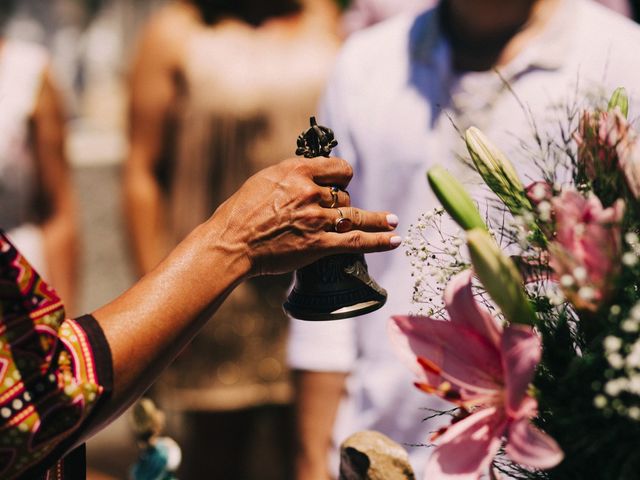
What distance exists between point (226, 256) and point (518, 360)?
1.50 ft

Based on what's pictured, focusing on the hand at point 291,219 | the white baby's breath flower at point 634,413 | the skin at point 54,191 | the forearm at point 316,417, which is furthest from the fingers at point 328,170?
the skin at point 54,191

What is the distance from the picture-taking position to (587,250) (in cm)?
100

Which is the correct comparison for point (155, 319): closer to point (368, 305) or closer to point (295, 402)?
point (368, 305)

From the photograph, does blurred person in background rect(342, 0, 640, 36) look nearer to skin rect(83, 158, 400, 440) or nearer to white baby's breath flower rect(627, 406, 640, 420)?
skin rect(83, 158, 400, 440)

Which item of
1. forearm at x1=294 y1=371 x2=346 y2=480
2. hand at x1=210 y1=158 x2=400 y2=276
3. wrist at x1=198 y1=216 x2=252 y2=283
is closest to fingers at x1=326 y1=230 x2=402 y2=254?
hand at x1=210 y1=158 x2=400 y2=276

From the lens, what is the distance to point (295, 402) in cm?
222

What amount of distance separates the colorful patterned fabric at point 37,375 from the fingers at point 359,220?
368 mm

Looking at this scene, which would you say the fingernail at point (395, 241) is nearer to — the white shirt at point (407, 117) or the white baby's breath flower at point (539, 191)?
the white baby's breath flower at point (539, 191)

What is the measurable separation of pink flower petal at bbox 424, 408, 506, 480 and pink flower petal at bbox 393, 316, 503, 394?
0.03 metres

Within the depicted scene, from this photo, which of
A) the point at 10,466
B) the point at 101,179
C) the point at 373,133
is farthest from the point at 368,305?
the point at 101,179

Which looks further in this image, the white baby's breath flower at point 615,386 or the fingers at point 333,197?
the fingers at point 333,197

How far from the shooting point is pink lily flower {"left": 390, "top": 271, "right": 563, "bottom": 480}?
0.97 metres

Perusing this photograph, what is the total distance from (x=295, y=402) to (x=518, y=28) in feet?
3.12

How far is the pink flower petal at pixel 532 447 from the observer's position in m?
0.94
